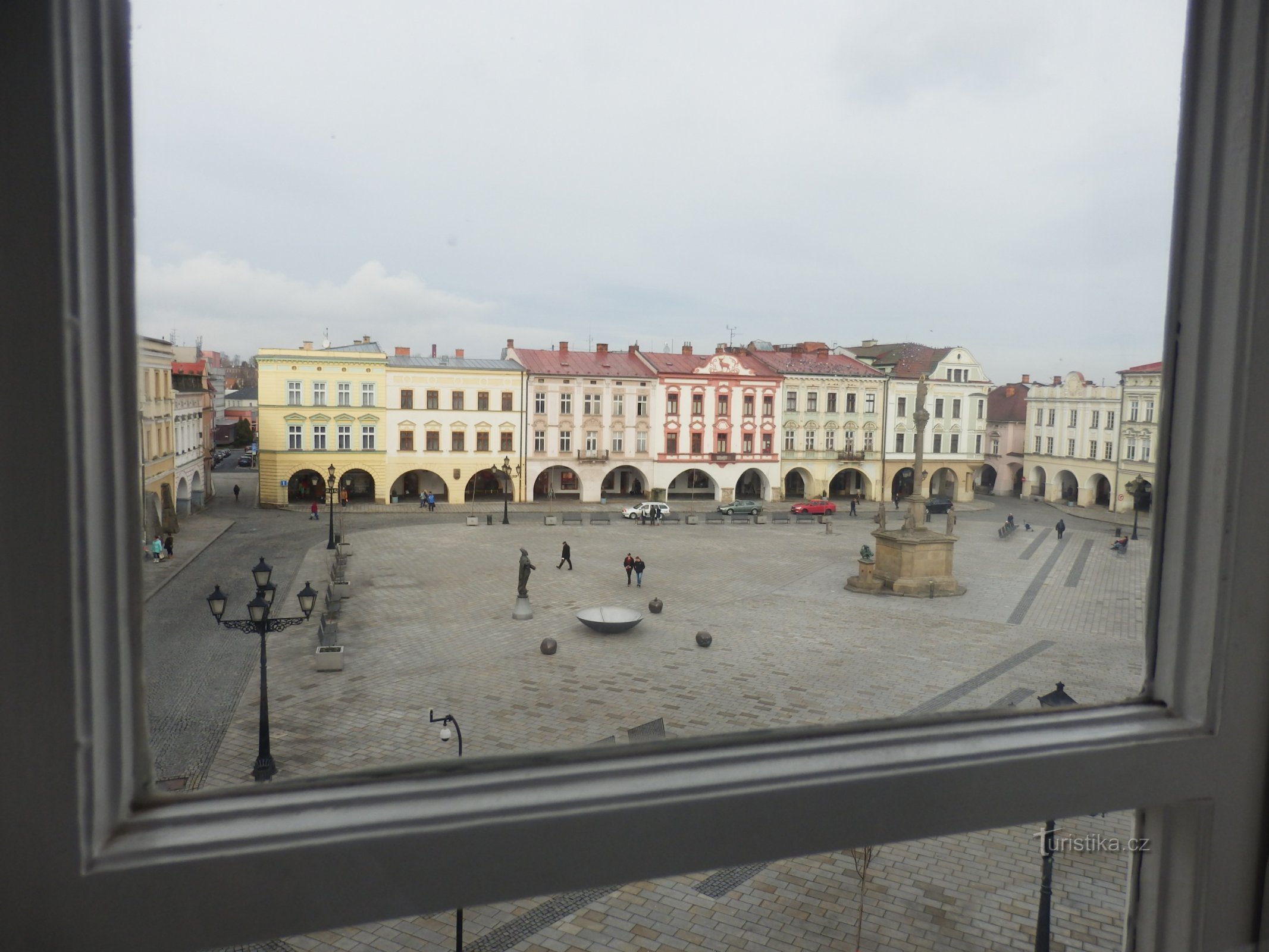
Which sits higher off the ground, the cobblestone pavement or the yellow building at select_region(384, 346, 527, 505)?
the yellow building at select_region(384, 346, 527, 505)

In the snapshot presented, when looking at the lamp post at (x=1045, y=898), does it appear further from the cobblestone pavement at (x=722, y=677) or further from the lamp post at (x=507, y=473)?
the lamp post at (x=507, y=473)

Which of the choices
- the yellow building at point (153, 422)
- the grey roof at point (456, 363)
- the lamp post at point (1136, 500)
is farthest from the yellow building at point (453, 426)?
the lamp post at point (1136, 500)

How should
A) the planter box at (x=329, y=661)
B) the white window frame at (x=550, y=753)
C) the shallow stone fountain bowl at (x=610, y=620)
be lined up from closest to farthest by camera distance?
the white window frame at (x=550, y=753), the planter box at (x=329, y=661), the shallow stone fountain bowl at (x=610, y=620)

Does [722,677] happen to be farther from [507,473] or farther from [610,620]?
[507,473]

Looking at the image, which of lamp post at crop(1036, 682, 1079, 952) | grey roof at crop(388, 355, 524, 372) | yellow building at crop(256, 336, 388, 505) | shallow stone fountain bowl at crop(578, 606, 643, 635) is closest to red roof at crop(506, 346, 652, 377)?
grey roof at crop(388, 355, 524, 372)

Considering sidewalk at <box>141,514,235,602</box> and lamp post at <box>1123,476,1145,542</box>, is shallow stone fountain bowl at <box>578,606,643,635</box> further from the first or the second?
lamp post at <box>1123,476,1145,542</box>

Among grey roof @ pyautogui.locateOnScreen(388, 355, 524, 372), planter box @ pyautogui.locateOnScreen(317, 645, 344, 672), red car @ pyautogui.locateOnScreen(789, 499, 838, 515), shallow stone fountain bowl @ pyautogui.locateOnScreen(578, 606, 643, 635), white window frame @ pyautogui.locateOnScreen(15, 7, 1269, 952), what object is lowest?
shallow stone fountain bowl @ pyautogui.locateOnScreen(578, 606, 643, 635)

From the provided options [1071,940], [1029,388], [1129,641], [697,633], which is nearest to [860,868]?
[1071,940]

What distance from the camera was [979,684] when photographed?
6.50 meters

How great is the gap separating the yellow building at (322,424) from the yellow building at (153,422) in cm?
279

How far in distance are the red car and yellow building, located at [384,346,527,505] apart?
19.9 ft

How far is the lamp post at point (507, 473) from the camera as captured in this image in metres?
17.2

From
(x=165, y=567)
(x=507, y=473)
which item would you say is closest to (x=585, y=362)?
(x=507, y=473)

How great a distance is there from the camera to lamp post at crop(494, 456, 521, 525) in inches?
676
